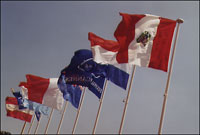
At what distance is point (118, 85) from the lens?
17.9 meters

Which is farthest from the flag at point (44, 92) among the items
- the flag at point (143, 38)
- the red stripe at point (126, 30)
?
the red stripe at point (126, 30)

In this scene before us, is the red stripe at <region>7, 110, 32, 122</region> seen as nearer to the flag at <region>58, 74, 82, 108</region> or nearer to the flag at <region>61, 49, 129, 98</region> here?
the flag at <region>58, 74, 82, 108</region>

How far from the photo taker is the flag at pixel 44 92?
88.6ft

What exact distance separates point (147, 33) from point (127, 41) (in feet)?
4.09

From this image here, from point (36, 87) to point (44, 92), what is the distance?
1100 millimetres

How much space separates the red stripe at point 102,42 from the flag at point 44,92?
10617 millimetres

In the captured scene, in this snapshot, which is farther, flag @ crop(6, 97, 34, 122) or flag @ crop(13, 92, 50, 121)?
flag @ crop(6, 97, 34, 122)

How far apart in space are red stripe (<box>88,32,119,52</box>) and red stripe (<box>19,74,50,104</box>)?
36.8 ft

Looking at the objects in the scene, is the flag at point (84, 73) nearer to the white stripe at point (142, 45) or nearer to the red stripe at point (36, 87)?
the white stripe at point (142, 45)

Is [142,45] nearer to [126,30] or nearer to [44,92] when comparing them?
[126,30]

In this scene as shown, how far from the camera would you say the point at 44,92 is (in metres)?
27.4

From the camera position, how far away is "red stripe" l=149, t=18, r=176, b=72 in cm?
1348

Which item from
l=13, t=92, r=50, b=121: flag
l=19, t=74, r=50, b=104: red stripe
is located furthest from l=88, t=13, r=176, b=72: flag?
l=13, t=92, r=50, b=121: flag

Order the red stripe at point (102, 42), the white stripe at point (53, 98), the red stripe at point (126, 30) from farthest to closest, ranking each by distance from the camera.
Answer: the white stripe at point (53, 98) → the red stripe at point (102, 42) → the red stripe at point (126, 30)
